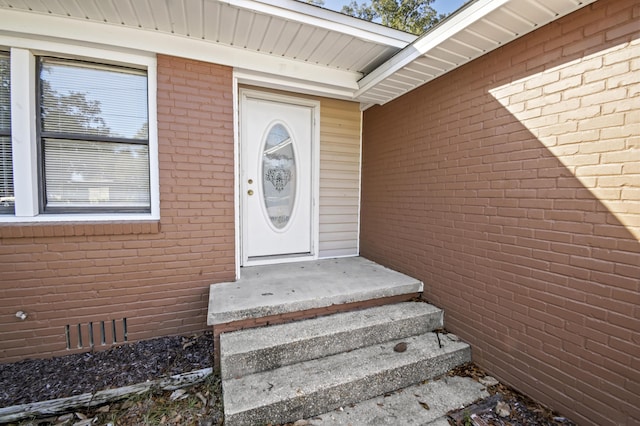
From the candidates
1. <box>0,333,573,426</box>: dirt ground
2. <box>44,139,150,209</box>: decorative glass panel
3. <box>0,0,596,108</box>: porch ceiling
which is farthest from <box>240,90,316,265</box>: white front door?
<box>0,333,573,426</box>: dirt ground

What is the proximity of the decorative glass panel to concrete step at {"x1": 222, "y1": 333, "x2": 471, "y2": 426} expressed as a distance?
200cm

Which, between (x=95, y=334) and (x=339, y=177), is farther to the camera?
(x=339, y=177)

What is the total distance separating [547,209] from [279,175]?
2767 mm

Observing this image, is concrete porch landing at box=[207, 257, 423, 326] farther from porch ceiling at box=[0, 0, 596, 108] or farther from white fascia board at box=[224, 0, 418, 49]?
white fascia board at box=[224, 0, 418, 49]

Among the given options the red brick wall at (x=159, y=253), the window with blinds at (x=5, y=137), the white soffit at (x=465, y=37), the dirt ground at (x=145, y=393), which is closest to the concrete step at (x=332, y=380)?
the dirt ground at (x=145, y=393)

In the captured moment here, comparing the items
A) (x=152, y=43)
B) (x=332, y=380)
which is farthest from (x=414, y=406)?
(x=152, y=43)

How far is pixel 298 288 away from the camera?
2678 millimetres

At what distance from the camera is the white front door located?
3.36m

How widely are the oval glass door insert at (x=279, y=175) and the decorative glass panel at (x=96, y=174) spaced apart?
52.4 inches

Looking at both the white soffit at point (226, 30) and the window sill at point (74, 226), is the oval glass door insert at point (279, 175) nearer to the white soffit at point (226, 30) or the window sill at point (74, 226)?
the white soffit at point (226, 30)

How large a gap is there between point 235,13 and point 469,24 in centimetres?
182

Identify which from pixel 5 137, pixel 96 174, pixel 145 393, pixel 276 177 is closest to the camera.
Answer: pixel 145 393

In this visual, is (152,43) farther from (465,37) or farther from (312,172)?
(465,37)

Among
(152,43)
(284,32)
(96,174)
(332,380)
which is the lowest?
(332,380)
